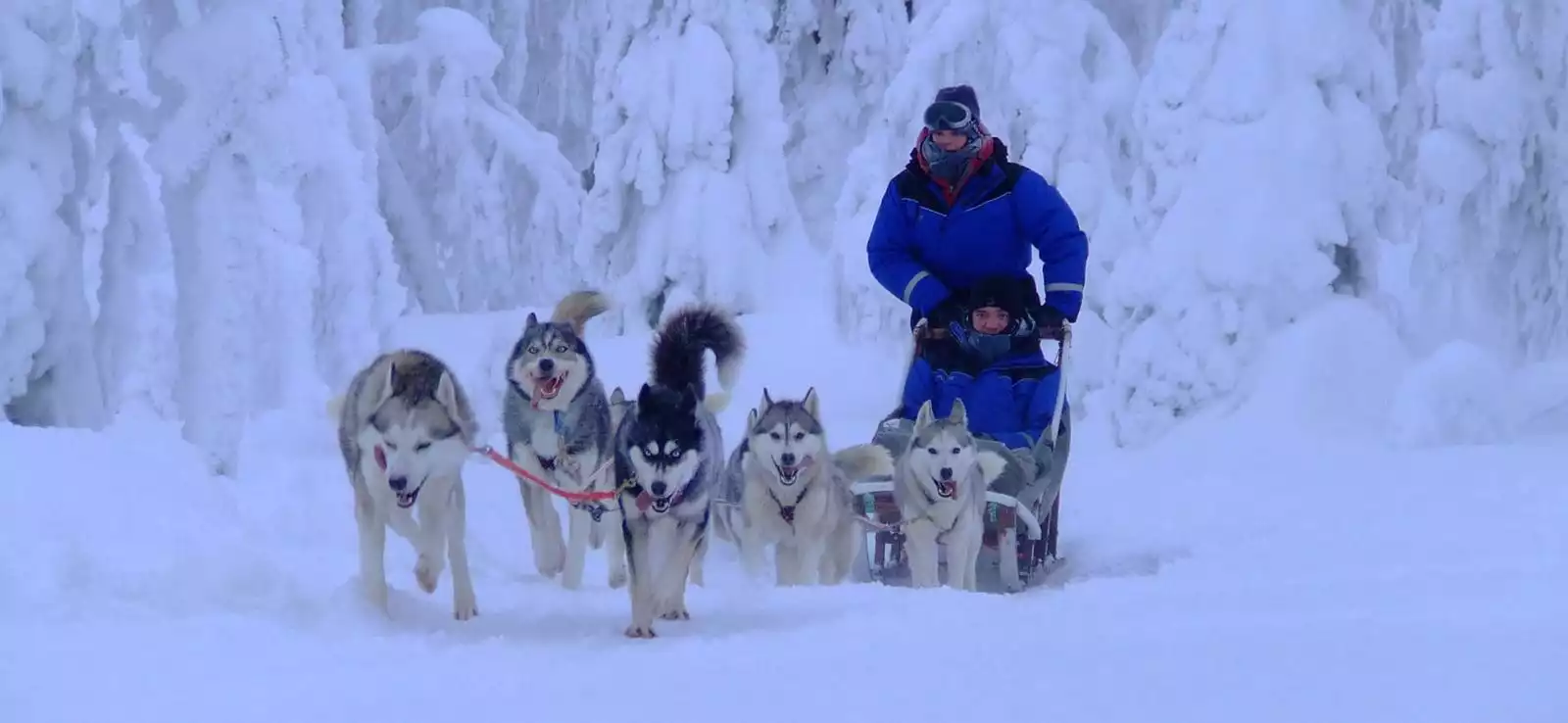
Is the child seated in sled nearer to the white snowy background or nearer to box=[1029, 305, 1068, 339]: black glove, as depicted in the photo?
box=[1029, 305, 1068, 339]: black glove

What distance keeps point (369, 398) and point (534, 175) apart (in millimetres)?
10842

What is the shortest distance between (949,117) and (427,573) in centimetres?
225

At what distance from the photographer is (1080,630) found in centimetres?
304

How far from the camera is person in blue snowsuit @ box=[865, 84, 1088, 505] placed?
469cm

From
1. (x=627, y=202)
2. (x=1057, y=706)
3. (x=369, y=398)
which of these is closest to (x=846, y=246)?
(x=627, y=202)

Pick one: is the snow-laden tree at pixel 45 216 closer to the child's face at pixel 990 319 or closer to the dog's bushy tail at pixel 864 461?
the dog's bushy tail at pixel 864 461

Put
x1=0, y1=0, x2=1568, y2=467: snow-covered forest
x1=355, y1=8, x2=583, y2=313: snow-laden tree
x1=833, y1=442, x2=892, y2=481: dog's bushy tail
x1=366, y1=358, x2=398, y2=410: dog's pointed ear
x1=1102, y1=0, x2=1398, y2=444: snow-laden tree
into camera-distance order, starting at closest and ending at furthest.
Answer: x1=366, y1=358, x2=398, y2=410: dog's pointed ear < x1=833, y1=442, x2=892, y2=481: dog's bushy tail < x1=0, y1=0, x2=1568, y2=467: snow-covered forest < x1=1102, y1=0, x2=1398, y2=444: snow-laden tree < x1=355, y1=8, x2=583, y2=313: snow-laden tree

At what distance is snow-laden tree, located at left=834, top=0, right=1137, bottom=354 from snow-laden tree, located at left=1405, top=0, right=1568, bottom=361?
2571 mm

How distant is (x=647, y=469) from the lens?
3.51m

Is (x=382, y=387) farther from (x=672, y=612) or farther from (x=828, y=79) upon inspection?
(x=828, y=79)

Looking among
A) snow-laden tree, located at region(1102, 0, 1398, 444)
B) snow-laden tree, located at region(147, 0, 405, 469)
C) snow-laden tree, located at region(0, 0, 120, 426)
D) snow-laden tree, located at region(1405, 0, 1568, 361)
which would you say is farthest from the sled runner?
snow-laden tree, located at region(1405, 0, 1568, 361)

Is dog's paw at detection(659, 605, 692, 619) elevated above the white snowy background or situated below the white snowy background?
below

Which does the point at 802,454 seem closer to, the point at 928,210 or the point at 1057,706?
the point at 928,210

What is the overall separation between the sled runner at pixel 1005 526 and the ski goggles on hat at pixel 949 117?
75 cm
